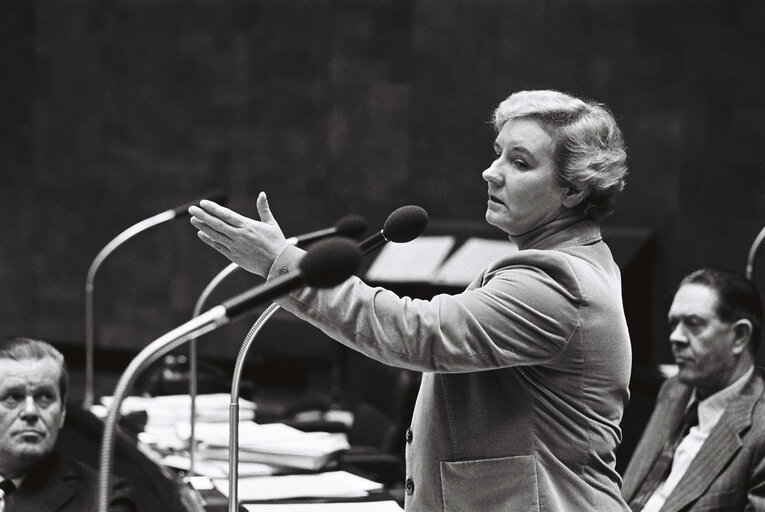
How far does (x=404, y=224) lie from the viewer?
6.82 ft

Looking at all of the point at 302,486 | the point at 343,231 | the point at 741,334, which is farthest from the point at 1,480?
the point at 741,334

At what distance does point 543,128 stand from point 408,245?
4.52m

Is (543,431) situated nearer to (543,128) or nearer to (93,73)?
(543,128)

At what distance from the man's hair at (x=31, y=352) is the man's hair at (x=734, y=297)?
1.76 m

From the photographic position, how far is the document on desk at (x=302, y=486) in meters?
2.76

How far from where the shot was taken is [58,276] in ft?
30.8

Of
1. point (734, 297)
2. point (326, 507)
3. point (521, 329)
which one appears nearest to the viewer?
point (521, 329)

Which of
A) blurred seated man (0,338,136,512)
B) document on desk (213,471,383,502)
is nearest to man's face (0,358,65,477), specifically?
blurred seated man (0,338,136,512)

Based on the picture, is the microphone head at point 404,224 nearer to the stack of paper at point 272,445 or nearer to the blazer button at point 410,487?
the blazer button at point 410,487

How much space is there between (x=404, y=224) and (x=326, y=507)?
2.77ft

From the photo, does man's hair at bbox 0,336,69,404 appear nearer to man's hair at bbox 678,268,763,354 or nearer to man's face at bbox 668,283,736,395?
man's face at bbox 668,283,736,395

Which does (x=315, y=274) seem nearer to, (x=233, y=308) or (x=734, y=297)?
(x=233, y=308)

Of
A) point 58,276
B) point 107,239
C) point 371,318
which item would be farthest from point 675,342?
point 58,276

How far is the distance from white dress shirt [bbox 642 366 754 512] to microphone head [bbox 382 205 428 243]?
4.49 feet
